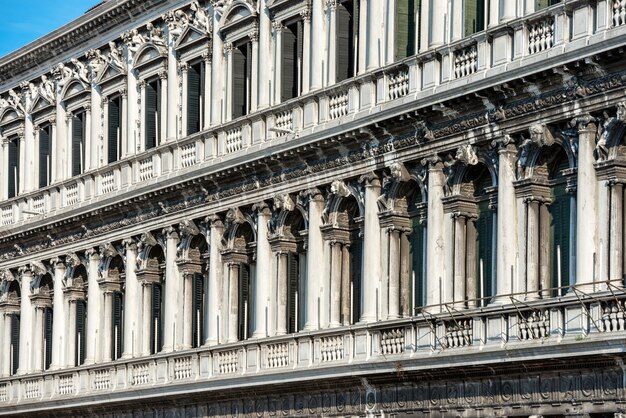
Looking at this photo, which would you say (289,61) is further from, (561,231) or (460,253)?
(561,231)

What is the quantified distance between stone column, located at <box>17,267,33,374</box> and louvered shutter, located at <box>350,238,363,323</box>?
16.3 metres

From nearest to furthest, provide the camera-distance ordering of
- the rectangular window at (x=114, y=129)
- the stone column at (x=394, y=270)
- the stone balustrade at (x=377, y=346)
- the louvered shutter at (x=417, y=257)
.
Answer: the stone balustrade at (x=377, y=346), the louvered shutter at (x=417, y=257), the stone column at (x=394, y=270), the rectangular window at (x=114, y=129)

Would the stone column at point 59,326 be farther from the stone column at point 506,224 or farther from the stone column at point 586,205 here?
the stone column at point 586,205

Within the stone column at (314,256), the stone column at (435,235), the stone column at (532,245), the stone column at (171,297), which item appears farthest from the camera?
the stone column at (171,297)

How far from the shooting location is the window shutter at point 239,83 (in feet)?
163

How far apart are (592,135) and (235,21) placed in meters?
14.7

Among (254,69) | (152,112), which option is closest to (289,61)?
(254,69)

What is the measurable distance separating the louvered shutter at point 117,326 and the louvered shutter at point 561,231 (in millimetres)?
18523

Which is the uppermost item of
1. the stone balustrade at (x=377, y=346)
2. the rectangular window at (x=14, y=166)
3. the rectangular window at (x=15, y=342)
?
the rectangular window at (x=14, y=166)

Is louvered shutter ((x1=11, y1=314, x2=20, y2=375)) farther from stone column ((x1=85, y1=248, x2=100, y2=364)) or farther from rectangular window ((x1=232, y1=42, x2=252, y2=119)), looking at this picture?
rectangular window ((x1=232, y1=42, x2=252, y2=119))

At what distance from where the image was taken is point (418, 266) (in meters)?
42.2

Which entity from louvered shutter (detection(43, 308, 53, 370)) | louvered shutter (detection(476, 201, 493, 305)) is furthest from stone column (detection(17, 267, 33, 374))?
louvered shutter (detection(476, 201, 493, 305))

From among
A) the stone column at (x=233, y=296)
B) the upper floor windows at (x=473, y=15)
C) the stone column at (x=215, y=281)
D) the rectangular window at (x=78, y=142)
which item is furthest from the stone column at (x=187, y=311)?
the upper floor windows at (x=473, y=15)

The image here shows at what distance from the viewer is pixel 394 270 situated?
42.6 m
